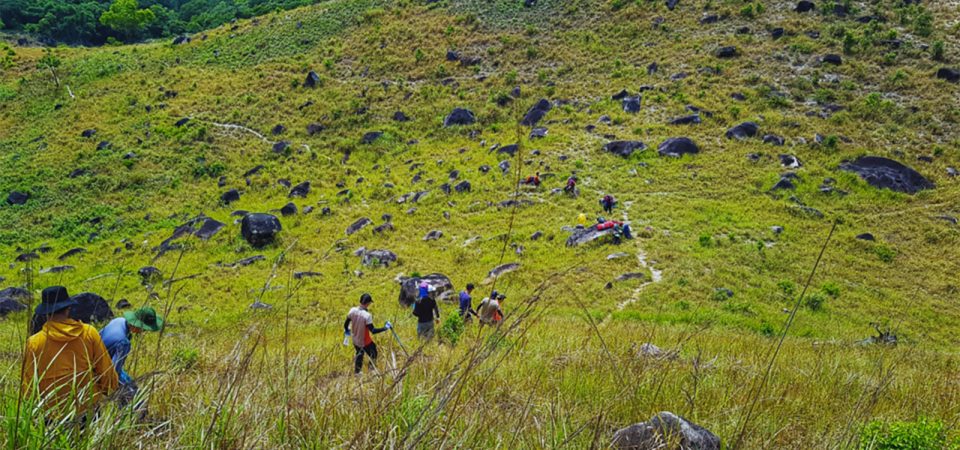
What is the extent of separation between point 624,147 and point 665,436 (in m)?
31.9

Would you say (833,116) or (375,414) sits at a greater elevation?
(375,414)

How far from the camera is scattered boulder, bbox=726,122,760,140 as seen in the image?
31.4 metres

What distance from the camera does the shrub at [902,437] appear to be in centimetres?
254

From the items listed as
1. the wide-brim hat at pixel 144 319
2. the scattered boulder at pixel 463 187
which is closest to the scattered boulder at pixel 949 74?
the scattered boulder at pixel 463 187

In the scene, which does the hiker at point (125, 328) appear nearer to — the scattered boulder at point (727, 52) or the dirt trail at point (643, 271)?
the dirt trail at point (643, 271)

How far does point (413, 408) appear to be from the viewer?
2518 millimetres

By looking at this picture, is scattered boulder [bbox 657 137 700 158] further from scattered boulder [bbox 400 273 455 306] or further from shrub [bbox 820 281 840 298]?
scattered boulder [bbox 400 273 455 306]

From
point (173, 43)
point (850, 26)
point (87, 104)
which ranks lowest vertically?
point (850, 26)

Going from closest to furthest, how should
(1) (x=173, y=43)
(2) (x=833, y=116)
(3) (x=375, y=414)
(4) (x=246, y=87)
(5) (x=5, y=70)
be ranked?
(3) (x=375, y=414) < (2) (x=833, y=116) < (4) (x=246, y=87) < (5) (x=5, y=70) < (1) (x=173, y=43)

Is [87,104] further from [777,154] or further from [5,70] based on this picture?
[777,154]

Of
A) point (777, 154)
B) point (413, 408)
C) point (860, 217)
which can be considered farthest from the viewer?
point (777, 154)

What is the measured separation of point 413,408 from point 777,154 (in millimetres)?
32288

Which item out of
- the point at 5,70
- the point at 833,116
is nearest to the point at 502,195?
the point at 833,116

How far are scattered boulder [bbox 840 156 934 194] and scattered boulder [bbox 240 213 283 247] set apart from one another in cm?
3152
